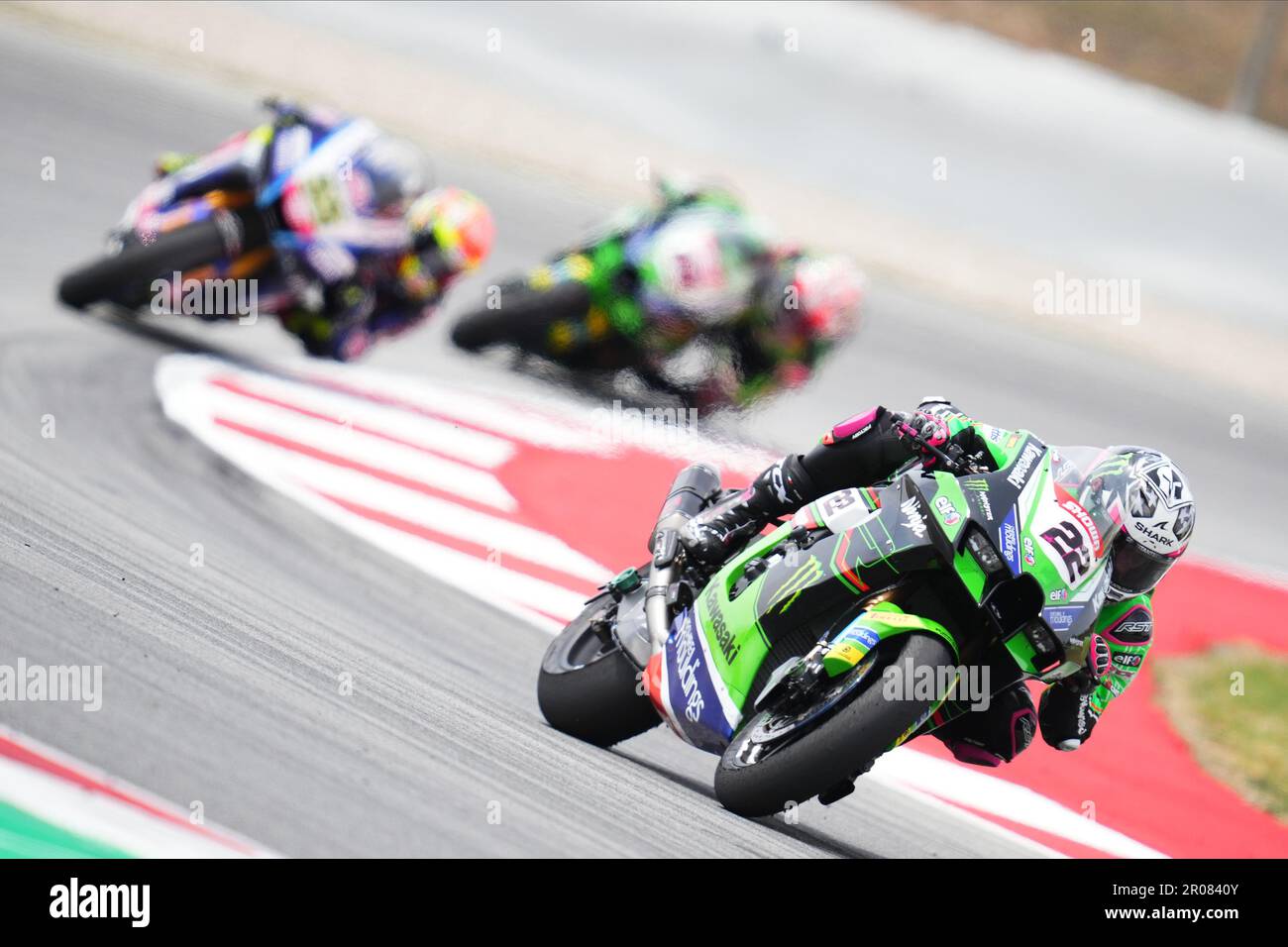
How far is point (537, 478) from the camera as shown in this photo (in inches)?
332

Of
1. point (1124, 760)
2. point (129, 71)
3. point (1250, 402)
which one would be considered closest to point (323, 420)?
point (1124, 760)

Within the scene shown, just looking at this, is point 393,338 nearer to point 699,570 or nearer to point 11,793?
point 699,570

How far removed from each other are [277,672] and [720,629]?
130 cm

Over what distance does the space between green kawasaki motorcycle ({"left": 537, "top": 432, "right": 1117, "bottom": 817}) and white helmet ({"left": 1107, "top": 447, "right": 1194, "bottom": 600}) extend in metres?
0.07

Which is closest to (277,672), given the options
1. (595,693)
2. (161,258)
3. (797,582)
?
(595,693)

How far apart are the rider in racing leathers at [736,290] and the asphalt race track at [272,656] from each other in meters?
0.85

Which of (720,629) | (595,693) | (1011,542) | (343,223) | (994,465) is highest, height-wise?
(994,465)

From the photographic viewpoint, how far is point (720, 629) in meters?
5.02

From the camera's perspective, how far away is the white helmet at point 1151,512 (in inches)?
181

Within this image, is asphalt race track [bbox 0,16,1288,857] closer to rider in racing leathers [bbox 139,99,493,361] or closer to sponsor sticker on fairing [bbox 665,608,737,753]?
sponsor sticker on fairing [bbox 665,608,737,753]

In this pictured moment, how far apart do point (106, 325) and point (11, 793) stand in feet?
17.5

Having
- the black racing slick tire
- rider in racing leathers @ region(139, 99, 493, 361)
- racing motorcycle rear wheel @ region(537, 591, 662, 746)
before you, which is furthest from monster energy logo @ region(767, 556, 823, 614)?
the black racing slick tire

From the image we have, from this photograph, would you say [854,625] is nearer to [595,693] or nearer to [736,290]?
[595,693]
